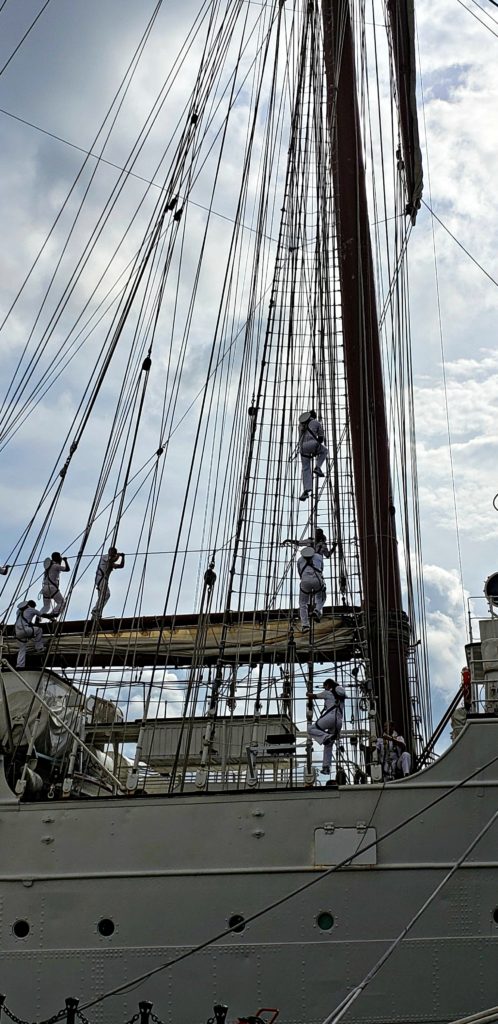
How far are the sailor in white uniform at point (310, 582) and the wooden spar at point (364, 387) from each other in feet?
2.39

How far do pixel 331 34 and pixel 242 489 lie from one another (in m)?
8.55

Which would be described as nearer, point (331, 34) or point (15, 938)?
point (15, 938)

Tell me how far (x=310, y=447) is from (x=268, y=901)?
6909mm

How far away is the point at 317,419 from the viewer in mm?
15914

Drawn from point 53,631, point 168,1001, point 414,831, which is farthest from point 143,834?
point 53,631

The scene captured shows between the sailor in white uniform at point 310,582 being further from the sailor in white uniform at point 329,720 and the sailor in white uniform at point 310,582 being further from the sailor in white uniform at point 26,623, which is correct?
the sailor in white uniform at point 26,623

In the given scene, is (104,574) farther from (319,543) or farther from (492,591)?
(492,591)

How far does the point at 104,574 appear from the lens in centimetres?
1574

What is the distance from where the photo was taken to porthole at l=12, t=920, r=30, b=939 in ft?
35.7

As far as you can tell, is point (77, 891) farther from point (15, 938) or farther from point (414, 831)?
point (414, 831)

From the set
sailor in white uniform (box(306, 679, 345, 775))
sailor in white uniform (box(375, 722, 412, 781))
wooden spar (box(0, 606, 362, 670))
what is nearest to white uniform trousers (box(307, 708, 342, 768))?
sailor in white uniform (box(306, 679, 345, 775))

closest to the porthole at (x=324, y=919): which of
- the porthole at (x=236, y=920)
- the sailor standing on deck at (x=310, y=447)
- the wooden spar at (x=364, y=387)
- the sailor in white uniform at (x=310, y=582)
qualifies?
the porthole at (x=236, y=920)

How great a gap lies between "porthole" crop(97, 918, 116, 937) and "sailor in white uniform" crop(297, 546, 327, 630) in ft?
15.9

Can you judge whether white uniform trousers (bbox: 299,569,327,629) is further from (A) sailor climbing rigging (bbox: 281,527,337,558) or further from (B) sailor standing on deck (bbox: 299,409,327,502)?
(B) sailor standing on deck (bbox: 299,409,327,502)
